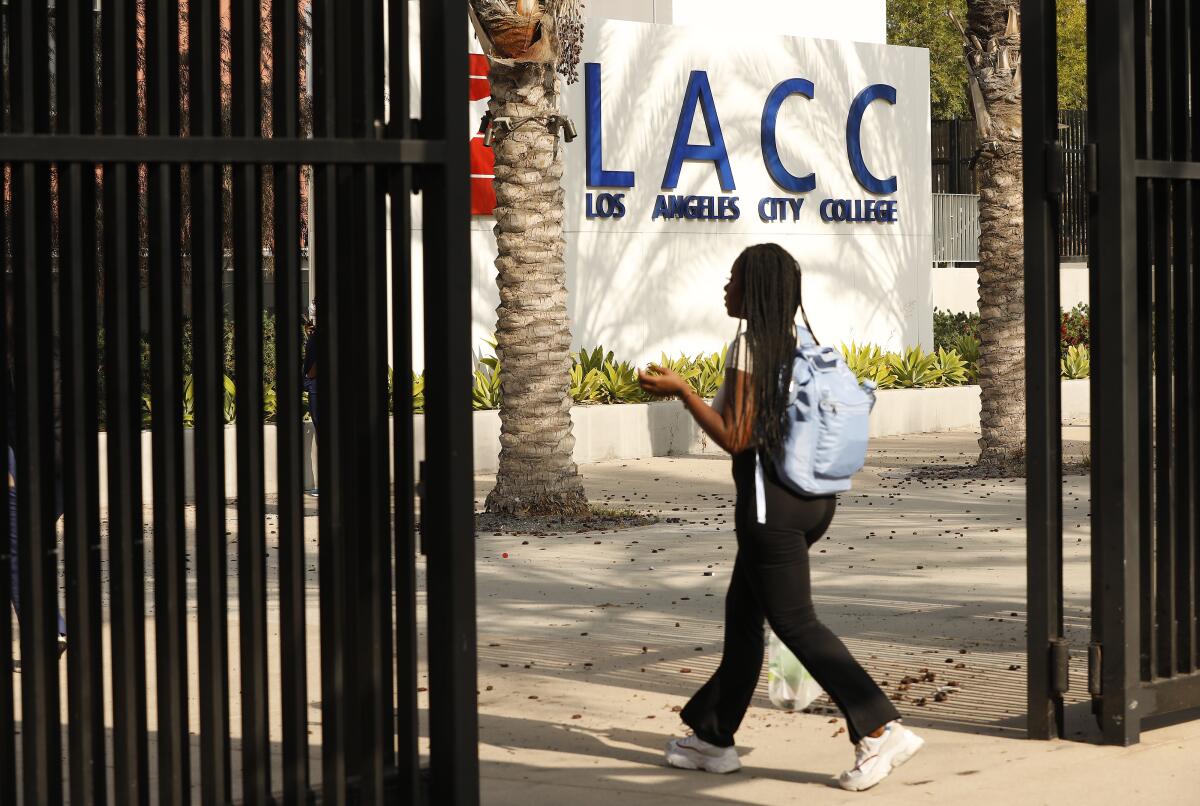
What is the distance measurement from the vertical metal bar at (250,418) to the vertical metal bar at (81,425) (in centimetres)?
39

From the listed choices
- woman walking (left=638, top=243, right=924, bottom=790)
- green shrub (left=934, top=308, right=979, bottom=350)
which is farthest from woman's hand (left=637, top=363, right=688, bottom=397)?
green shrub (left=934, top=308, right=979, bottom=350)

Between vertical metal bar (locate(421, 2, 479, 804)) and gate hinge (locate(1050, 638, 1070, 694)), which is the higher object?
vertical metal bar (locate(421, 2, 479, 804))

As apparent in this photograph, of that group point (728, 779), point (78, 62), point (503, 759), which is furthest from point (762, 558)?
point (78, 62)

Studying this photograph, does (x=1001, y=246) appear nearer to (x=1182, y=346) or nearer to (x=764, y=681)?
(x=764, y=681)

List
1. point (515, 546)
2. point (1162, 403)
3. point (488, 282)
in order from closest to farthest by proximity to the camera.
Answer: point (1162, 403), point (515, 546), point (488, 282)

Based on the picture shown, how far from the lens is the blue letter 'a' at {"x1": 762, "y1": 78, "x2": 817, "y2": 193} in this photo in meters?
22.6

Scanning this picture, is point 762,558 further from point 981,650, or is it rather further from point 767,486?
point 981,650

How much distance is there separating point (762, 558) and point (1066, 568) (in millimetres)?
5492

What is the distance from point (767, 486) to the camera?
5.74 metres

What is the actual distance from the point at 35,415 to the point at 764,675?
410cm

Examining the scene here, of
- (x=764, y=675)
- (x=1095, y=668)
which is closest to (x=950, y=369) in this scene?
(x=764, y=675)

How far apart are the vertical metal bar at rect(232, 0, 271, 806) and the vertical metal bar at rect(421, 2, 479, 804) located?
496 millimetres

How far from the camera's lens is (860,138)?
77.8 ft

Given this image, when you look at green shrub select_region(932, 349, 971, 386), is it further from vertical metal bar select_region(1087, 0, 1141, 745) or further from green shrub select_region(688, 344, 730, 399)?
vertical metal bar select_region(1087, 0, 1141, 745)
